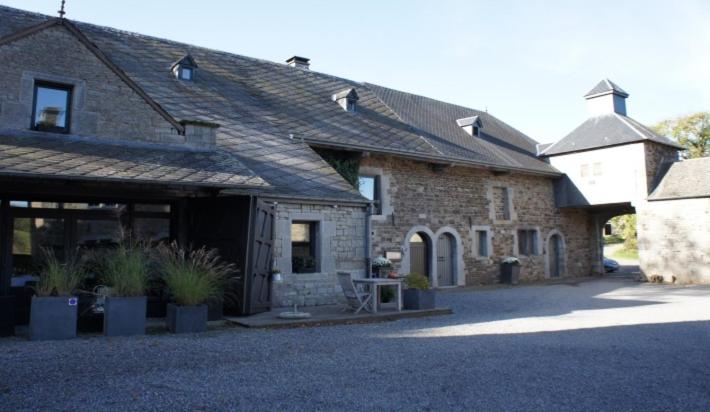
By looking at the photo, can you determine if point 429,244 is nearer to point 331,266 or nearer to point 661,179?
point 331,266

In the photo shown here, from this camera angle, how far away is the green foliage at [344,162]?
42.8ft

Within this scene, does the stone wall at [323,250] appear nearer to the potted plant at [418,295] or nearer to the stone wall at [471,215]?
the potted plant at [418,295]

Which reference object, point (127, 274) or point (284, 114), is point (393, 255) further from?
point (127, 274)

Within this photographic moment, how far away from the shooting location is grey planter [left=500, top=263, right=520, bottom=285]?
16906 millimetres

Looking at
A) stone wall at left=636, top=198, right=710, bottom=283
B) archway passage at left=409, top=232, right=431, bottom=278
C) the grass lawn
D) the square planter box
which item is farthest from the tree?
the square planter box

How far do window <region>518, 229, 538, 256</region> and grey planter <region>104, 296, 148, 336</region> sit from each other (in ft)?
47.0

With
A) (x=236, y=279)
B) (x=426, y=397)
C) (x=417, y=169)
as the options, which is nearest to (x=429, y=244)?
(x=417, y=169)

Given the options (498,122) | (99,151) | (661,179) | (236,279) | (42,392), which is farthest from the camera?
(498,122)

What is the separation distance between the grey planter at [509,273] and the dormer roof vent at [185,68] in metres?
10.9

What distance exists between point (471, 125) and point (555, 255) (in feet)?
19.5

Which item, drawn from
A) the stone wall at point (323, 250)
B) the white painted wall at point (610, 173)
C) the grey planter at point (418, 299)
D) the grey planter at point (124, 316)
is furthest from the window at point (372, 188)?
the white painted wall at point (610, 173)

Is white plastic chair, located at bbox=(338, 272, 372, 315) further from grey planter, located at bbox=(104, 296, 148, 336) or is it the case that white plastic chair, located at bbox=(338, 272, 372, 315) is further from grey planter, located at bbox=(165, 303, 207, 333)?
grey planter, located at bbox=(104, 296, 148, 336)

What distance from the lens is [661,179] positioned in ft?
61.3

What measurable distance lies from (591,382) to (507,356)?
114 centimetres
